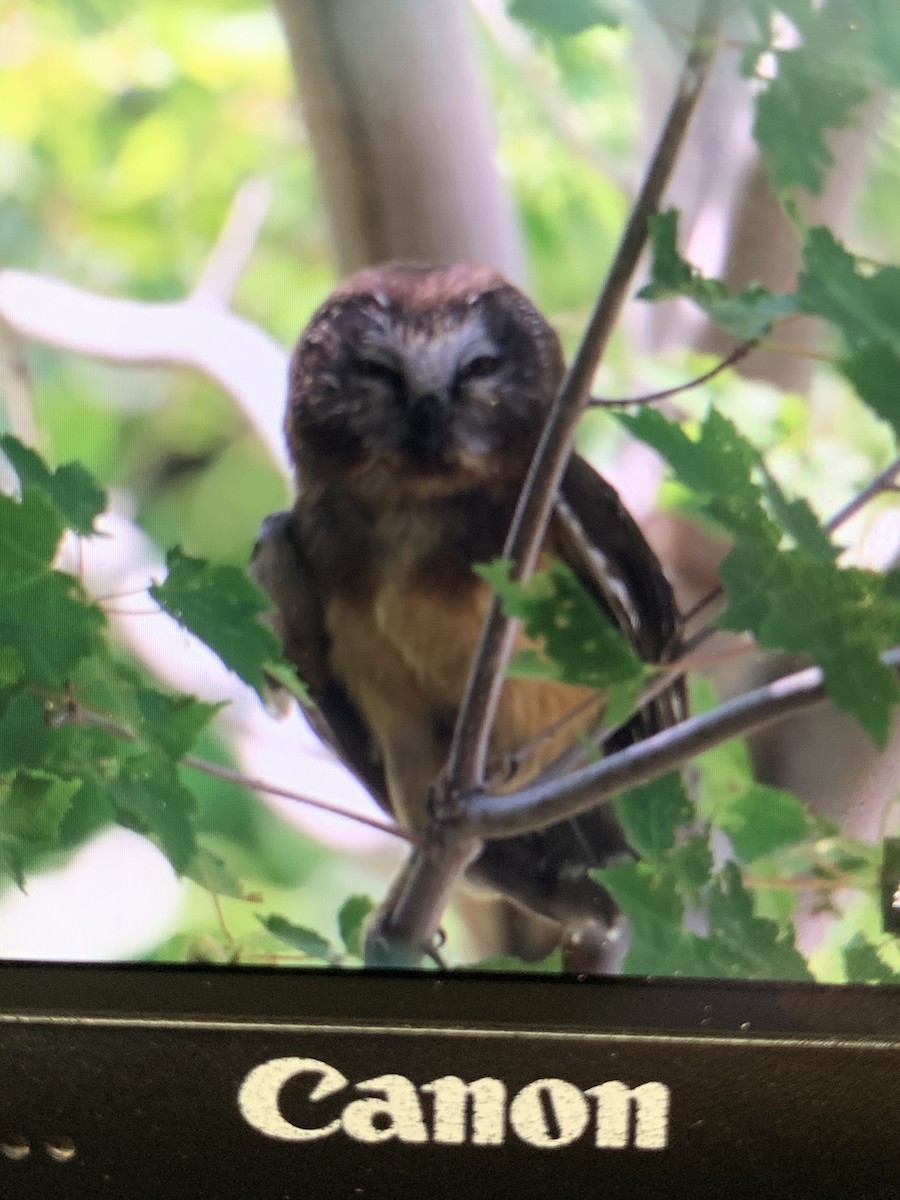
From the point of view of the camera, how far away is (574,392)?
1.33 feet

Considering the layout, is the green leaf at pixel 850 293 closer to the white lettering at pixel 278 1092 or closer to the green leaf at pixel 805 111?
the green leaf at pixel 805 111

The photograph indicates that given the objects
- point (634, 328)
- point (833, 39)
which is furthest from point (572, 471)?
point (833, 39)

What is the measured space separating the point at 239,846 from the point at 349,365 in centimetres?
19

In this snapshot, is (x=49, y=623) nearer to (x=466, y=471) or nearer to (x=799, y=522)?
(x=466, y=471)

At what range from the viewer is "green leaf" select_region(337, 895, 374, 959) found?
0.45m

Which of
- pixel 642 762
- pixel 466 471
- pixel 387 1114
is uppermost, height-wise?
pixel 466 471

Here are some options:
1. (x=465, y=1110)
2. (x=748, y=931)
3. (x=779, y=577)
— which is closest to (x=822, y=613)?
(x=779, y=577)

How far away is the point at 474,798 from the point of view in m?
0.45

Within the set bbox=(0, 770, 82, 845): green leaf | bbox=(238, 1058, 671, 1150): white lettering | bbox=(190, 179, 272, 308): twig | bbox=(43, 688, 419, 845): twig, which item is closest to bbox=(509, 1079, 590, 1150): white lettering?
bbox=(238, 1058, 671, 1150): white lettering

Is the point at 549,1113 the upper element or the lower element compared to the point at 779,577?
lower

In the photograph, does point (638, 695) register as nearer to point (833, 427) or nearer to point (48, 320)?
point (833, 427)

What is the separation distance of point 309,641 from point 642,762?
150mm

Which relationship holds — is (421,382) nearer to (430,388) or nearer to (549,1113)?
(430,388)

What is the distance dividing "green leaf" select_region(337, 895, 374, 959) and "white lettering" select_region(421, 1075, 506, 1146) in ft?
0.20
